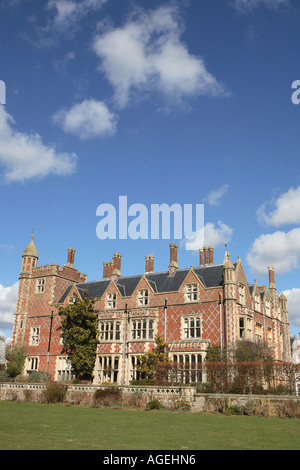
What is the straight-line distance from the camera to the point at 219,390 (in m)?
26.3

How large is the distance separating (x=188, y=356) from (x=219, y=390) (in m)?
10.0

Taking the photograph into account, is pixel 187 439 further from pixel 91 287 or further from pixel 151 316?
pixel 91 287

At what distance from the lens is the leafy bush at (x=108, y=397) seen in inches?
987

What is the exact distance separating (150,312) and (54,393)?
14867 millimetres

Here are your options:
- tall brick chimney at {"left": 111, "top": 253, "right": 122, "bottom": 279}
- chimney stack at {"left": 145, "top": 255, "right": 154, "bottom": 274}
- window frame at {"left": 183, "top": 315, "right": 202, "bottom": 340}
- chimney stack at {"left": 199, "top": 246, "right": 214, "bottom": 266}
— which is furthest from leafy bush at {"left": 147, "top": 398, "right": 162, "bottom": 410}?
tall brick chimney at {"left": 111, "top": 253, "right": 122, "bottom": 279}

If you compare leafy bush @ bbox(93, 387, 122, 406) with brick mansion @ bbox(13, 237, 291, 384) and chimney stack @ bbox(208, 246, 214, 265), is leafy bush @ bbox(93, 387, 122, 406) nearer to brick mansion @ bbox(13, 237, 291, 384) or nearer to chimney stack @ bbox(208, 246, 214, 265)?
brick mansion @ bbox(13, 237, 291, 384)

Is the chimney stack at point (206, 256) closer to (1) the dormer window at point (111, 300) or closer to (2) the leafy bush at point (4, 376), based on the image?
(1) the dormer window at point (111, 300)

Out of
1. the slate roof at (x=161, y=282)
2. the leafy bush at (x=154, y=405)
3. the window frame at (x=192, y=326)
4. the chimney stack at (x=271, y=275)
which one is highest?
the chimney stack at (x=271, y=275)

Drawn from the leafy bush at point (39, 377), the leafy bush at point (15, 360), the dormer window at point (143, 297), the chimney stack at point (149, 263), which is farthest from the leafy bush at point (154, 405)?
the leafy bush at point (15, 360)

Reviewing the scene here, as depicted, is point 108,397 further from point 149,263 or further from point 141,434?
point 149,263

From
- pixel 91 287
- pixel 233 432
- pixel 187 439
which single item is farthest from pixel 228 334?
pixel 187 439

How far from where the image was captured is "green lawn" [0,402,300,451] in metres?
10.8

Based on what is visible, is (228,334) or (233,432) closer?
(233,432)

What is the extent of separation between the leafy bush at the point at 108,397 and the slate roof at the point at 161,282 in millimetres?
15362
